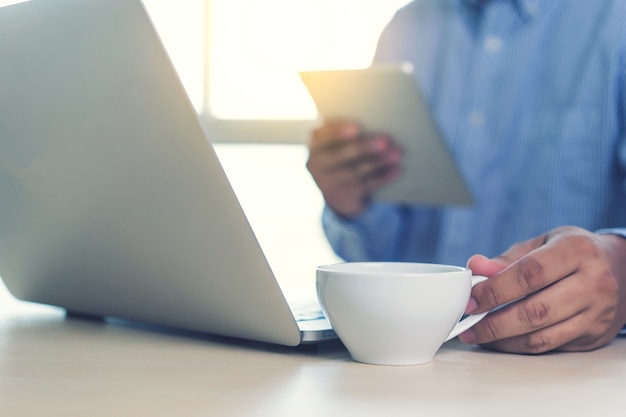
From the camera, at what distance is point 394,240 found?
1.35 m

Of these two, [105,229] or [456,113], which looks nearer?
[105,229]

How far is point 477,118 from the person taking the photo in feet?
4.29

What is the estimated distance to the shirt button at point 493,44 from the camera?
1.31m

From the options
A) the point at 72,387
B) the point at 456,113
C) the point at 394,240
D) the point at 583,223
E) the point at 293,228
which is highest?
the point at 72,387

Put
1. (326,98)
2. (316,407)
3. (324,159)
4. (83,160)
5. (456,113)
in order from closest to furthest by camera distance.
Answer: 1. (316,407)
2. (83,160)
3. (326,98)
4. (324,159)
5. (456,113)

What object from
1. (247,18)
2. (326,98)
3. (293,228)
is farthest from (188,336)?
(247,18)

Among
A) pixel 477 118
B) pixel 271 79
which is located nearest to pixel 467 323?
pixel 477 118

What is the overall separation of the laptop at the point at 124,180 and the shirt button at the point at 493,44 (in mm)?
945

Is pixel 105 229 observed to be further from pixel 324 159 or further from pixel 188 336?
pixel 324 159

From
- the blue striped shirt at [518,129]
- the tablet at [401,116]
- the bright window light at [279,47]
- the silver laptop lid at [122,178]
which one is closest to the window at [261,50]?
the bright window light at [279,47]

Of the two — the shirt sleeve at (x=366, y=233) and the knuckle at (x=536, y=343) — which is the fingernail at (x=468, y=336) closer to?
the knuckle at (x=536, y=343)

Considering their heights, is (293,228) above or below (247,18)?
below

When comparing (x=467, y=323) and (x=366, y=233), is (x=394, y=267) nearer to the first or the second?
(x=467, y=323)

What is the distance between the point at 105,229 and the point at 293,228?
2233 mm
